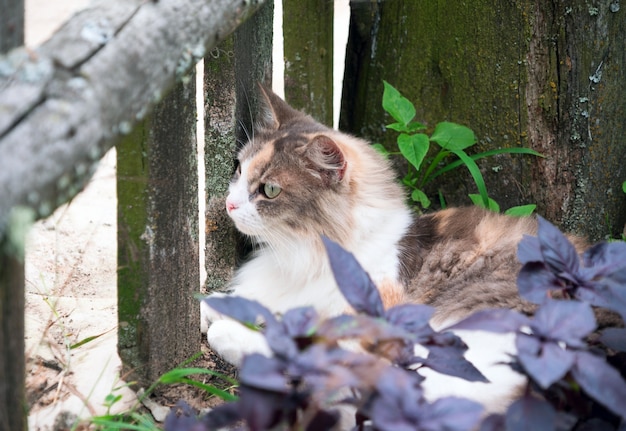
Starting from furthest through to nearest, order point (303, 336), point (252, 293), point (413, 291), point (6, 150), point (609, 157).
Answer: point (609, 157) → point (252, 293) → point (413, 291) → point (303, 336) → point (6, 150)

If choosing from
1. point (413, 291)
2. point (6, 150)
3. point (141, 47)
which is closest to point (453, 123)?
point (413, 291)

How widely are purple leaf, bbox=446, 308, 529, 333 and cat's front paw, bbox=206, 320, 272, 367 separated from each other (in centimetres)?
104

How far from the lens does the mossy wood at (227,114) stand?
248cm

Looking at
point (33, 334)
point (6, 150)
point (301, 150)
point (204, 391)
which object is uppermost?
point (6, 150)

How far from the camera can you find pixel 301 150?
248 centimetres

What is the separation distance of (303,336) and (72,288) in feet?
4.93

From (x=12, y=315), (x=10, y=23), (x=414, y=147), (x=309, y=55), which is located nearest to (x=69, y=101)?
(x=10, y=23)

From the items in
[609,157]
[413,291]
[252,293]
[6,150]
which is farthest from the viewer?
[609,157]

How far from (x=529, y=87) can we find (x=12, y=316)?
229 centimetres

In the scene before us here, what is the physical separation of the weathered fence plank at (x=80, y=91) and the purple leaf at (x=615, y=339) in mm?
1203

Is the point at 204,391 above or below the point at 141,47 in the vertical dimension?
below

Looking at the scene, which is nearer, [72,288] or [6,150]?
[6,150]

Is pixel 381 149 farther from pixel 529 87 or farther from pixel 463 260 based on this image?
pixel 463 260

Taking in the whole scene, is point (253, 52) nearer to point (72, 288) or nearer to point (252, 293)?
point (252, 293)
